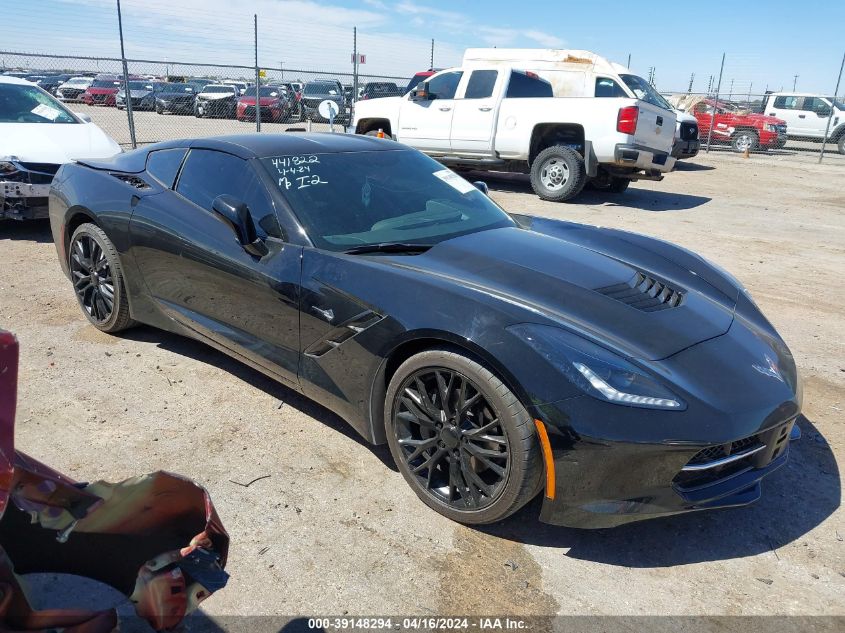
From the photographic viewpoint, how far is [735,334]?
2.88 meters

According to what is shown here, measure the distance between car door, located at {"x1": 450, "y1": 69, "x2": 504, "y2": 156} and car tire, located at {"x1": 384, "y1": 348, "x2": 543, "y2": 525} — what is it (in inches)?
348

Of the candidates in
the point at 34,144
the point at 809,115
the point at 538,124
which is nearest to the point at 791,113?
the point at 809,115

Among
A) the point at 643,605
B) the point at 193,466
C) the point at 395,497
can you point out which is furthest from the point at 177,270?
the point at 643,605

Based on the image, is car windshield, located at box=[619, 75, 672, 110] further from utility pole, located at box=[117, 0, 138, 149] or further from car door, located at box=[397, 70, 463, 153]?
utility pole, located at box=[117, 0, 138, 149]

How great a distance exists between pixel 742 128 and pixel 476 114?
13.7 m

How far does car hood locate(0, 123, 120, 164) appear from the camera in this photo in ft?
21.6

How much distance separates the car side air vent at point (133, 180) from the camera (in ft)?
13.3

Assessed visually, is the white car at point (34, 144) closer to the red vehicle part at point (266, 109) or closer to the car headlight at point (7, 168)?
the car headlight at point (7, 168)

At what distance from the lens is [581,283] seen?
116 inches

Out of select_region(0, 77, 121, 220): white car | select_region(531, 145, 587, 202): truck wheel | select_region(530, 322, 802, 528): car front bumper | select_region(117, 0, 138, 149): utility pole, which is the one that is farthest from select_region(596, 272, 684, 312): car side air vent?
select_region(117, 0, 138, 149): utility pole

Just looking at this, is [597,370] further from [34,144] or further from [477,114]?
[477,114]

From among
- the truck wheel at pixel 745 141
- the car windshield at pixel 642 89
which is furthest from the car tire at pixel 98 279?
the truck wheel at pixel 745 141

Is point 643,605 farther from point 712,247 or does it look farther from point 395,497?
point 712,247

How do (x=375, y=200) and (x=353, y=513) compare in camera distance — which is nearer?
(x=353, y=513)
